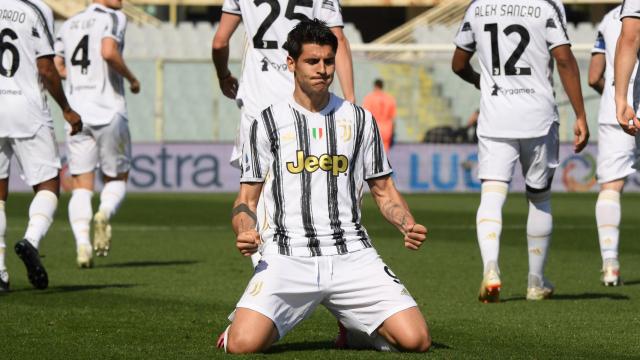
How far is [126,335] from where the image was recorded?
266 inches

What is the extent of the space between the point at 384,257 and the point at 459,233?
3.17m

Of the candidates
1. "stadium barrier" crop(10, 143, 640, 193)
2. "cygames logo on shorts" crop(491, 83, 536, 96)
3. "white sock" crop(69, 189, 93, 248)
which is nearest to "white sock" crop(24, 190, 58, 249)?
"white sock" crop(69, 189, 93, 248)

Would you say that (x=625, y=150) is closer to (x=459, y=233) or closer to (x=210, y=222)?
(x=459, y=233)

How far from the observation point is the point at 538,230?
28.6 feet

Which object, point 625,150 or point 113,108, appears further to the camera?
point 113,108

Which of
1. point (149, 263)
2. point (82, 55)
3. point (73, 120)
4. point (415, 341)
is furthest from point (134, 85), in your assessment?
point (415, 341)

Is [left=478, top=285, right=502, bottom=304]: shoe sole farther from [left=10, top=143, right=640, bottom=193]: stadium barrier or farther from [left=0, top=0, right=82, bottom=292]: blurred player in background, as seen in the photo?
[left=10, top=143, right=640, bottom=193]: stadium barrier

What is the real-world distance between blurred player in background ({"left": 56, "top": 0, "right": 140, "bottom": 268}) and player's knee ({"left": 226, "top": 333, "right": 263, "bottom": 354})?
17.2ft

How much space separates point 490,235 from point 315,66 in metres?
2.69

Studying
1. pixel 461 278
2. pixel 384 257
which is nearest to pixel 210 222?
pixel 384 257

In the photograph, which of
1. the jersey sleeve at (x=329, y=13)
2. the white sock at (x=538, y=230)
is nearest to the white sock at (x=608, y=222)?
the white sock at (x=538, y=230)

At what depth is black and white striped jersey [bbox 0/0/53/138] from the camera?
8773mm

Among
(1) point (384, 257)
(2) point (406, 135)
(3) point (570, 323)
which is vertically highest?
(3) point (570, 323)

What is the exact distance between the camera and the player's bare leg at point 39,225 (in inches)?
341
